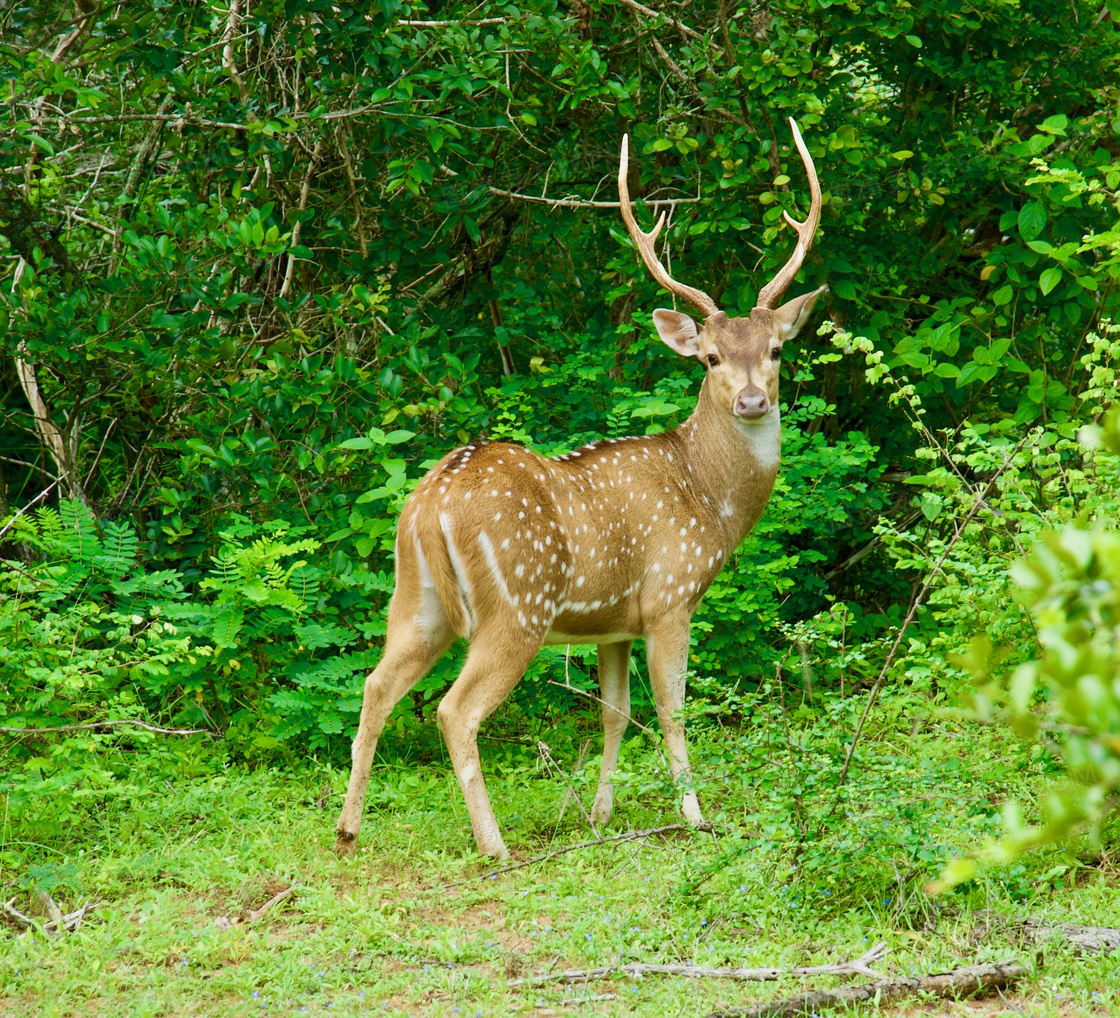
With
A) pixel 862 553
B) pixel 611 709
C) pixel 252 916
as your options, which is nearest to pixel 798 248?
pixel 611 709

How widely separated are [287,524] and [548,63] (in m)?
2.91

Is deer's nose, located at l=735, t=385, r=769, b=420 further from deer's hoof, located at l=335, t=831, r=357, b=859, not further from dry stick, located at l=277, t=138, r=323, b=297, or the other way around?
dry stick, located at l=277, t=138, r=323, b=297

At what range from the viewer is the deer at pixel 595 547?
5.09m

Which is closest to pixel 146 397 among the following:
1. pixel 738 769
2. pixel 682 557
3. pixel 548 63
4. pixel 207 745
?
pixel 207 745

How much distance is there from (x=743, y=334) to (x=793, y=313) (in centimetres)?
36

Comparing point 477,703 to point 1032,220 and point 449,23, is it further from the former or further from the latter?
point 1032,220

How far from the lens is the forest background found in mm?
5969

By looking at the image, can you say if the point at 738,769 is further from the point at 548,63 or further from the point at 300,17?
the point at 300,17

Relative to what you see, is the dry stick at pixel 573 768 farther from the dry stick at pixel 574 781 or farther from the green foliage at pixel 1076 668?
the green foliage at pixel 1076 668

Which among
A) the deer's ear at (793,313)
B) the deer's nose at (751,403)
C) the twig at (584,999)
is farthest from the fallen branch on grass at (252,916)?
the deer's ear at (793,313)

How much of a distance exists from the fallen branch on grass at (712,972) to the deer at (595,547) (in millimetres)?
883

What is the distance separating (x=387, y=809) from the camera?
221 inches

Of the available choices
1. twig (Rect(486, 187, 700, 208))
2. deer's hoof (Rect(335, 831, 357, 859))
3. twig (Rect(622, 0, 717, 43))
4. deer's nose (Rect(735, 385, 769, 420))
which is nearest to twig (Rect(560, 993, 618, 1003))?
deer's hoof (Rect(335, 831, 357, 859))

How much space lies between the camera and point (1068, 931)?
3.87 m
